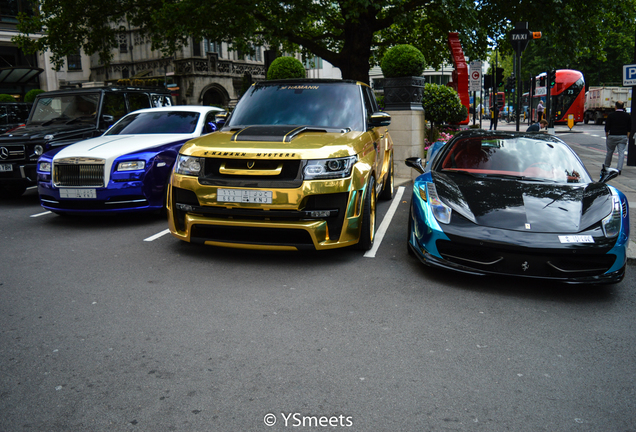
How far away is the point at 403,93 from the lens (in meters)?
12.1

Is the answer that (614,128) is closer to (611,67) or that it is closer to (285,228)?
(285,228)

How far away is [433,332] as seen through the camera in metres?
3.84

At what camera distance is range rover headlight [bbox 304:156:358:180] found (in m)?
5.11

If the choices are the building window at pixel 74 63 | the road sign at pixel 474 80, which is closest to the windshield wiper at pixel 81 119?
the road sign at pixel 474 80

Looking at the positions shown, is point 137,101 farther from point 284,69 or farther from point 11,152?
point 284,69

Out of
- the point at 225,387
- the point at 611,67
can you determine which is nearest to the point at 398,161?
the point at 225,387

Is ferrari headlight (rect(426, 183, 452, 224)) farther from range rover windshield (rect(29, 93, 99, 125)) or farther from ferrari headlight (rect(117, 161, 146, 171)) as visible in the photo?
range rover windshield (rect(29, 93, 99, 125))

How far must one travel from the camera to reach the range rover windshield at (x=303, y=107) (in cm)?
632

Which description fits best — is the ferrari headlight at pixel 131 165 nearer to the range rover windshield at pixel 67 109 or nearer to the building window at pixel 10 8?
the range rover windshield at pixel 67 109

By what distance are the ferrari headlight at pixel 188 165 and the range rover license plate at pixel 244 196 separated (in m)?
0.39

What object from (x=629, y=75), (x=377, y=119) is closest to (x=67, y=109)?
(x=377, y=119)

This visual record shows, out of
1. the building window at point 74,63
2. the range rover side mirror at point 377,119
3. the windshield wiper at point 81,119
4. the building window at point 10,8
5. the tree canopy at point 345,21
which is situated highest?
the building window at point 10,8

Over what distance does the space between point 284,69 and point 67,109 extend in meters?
6.12

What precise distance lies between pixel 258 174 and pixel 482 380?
112 inches
